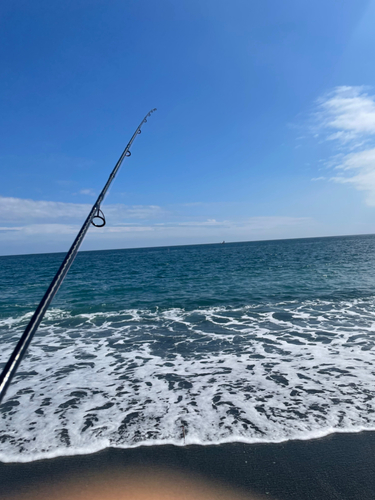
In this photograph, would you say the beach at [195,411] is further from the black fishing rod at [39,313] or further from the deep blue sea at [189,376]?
the black fishing rod at [39,313]

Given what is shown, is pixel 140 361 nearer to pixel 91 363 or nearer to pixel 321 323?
pixel 91 363

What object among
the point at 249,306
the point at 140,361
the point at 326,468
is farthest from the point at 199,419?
the point at 249,306

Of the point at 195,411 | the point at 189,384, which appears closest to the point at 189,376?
the point at 189,384

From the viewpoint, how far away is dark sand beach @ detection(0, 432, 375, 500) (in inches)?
119

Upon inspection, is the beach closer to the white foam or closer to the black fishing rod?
the white foam

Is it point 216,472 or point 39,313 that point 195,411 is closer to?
point 216,472

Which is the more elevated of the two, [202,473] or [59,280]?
[59,280]

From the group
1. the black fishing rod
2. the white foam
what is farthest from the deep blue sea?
the black fishing rod

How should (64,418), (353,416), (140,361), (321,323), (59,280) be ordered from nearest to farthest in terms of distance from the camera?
(59,280)
(353,416)
(64,418)
(140,361)
(321,323)

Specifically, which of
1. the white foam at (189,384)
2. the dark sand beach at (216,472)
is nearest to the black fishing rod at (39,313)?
the dark sand beach at (216,472)

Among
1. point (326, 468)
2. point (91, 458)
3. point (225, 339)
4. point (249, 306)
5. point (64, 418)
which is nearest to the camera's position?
point (326, 468)

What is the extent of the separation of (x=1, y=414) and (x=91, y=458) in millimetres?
2098

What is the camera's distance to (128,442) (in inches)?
149

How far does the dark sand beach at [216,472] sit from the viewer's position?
9.90 feet
